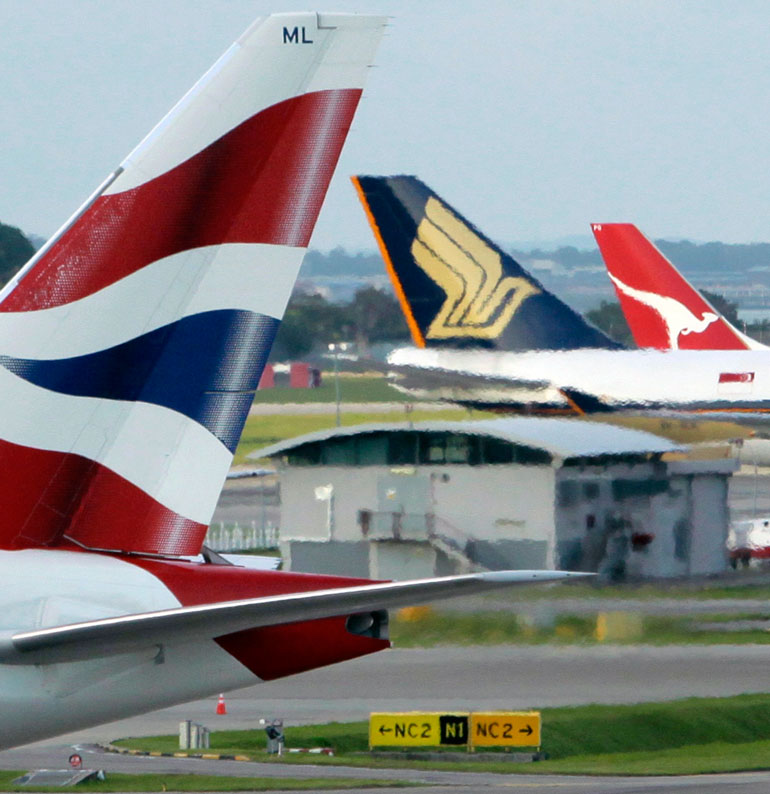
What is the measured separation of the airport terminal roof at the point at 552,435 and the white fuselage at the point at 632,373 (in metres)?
8.41

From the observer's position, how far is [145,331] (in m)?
11.5

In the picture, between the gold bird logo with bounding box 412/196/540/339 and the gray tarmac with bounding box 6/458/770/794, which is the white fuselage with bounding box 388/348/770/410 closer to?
the gold bird logo with bounding box 412/196/540/339

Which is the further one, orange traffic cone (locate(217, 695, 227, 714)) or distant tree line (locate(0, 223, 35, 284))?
distant tree line (locate(0, 223, 35, 284))

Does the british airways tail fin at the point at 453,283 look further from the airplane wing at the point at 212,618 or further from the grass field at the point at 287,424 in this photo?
the airplane wing at the point at 212,618

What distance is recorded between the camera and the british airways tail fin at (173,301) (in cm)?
1127

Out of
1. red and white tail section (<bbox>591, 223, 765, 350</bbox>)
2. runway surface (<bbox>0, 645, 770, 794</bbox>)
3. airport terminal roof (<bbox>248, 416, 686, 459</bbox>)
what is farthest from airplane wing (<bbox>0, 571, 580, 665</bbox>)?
red and white tail section (<bbox>591, 223, 765, 350</bbox>)

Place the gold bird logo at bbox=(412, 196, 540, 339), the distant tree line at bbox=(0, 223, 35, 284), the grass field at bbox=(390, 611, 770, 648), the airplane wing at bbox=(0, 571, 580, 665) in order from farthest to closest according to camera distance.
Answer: the gold bird logo at bbox=(412, 196, 540, 339)
the distant tree line at bbox=(0, 223, 35, 284)
the grass field at bbox=(390, 611, 770, 648)
the airplane wing at bbox=(0, 571, 580, 665)

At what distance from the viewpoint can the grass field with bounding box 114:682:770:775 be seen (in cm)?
2560

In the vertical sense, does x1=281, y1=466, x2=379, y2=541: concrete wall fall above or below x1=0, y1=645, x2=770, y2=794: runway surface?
above

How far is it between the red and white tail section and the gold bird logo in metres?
6.87

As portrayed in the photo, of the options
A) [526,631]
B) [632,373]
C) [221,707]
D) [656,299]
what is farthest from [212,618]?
[656,299]

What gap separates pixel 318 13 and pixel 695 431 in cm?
3358

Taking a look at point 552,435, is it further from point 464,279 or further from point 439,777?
point 439,777

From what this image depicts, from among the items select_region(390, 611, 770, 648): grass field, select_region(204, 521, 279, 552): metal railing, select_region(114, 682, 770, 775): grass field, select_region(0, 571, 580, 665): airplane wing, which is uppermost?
select_region(204, 521, 279, 552): metal railing
